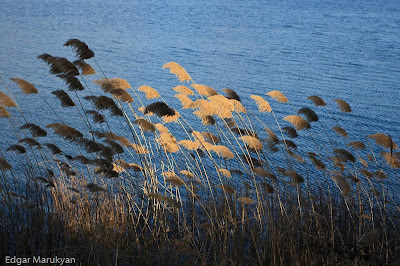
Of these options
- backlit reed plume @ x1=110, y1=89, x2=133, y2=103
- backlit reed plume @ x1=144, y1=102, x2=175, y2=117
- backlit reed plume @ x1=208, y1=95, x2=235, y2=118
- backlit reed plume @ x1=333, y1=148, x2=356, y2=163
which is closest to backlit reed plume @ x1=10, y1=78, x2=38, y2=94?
backlit reed plume @ x1=110, y1=89, x2=133, y2=103

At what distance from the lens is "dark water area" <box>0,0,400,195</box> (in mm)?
5860

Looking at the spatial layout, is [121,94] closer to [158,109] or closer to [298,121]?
[158,109]

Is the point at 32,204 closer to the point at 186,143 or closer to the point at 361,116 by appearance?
the point at 186,143

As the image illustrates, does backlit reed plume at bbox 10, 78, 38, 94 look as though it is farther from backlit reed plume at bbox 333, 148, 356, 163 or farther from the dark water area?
the dark water area

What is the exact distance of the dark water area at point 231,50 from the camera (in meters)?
5.86

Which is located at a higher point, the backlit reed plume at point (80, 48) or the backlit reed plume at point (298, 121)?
the backlit reed plume at point (80, 48)

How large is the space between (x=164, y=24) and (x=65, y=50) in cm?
298

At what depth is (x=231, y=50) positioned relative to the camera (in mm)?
8266

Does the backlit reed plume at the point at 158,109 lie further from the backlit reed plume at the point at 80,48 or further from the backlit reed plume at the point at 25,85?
the backlit reed plume at the point at 25,85

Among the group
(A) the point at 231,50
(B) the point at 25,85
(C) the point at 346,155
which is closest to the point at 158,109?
(B) the point at 25,85

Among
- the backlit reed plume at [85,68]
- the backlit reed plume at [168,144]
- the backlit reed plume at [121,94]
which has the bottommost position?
the backlit reed plume at [168,144]

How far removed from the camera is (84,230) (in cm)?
248

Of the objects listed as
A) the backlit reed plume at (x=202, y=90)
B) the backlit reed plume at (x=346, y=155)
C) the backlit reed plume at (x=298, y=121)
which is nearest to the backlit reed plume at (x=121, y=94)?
the backlit reed plume at (x=202, y=90)

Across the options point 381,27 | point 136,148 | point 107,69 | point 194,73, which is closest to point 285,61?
point 194,73
